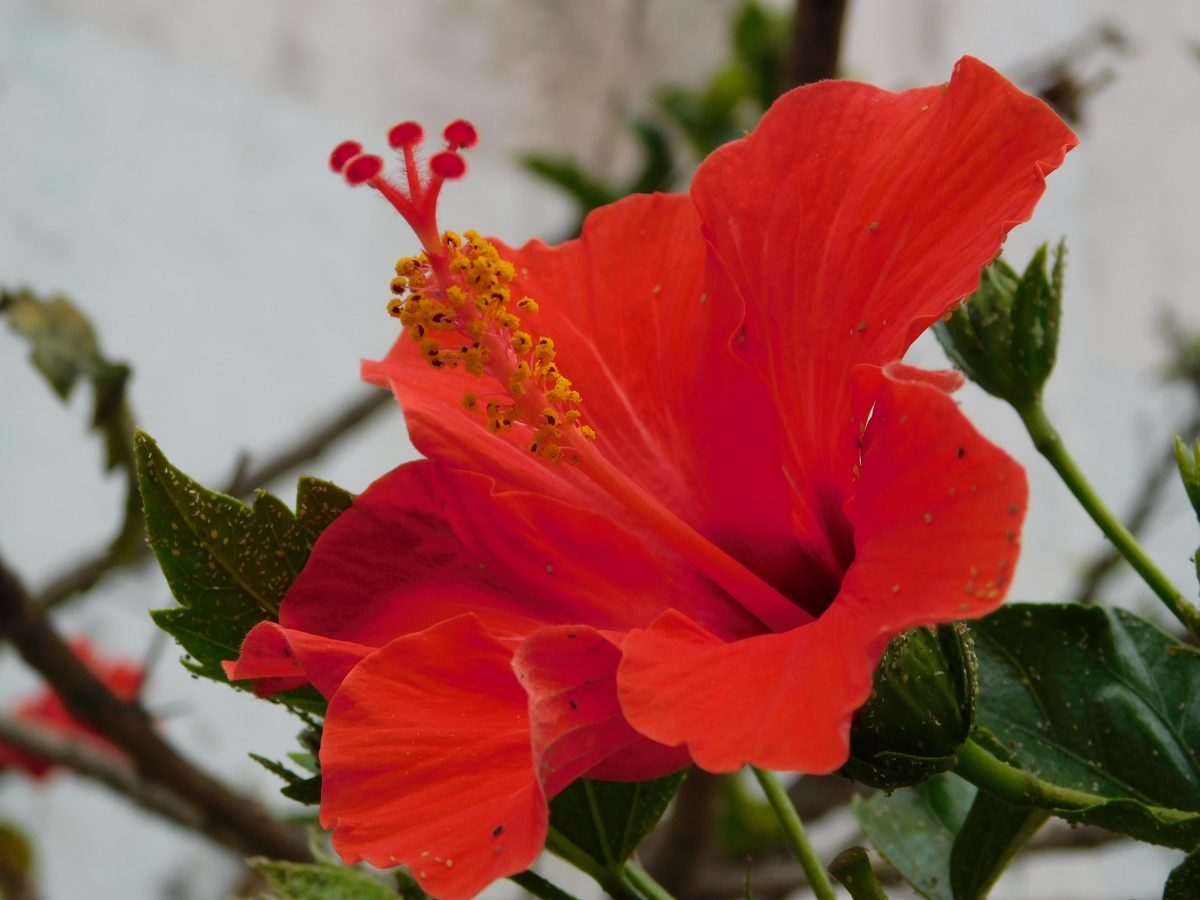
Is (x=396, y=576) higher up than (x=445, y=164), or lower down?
lower down

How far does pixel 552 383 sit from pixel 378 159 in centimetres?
11

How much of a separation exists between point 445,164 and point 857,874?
0.30 m

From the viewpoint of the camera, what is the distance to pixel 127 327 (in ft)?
7.83

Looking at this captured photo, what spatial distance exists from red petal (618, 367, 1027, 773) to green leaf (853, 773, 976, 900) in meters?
0.22

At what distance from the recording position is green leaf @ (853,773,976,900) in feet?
1.69

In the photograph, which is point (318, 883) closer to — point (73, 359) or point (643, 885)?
point (643, 885)

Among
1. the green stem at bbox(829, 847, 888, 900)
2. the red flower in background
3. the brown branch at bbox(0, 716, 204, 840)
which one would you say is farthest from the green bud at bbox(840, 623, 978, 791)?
the red flower in background

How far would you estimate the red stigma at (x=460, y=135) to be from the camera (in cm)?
46

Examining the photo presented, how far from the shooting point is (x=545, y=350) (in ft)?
1.51

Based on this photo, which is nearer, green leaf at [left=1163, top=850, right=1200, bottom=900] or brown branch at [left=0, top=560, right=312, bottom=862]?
green leaf at [left=1163, top=850, right=1200, bottom=900]

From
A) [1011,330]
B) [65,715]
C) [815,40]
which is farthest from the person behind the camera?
[65,715]

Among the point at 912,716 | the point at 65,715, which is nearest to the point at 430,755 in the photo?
the point at 912,716

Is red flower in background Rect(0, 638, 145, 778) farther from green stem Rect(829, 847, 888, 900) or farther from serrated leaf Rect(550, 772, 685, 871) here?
green stem Rect(829, 847, 888, 900)

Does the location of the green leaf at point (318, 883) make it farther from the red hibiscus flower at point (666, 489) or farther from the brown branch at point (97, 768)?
the brown branch at point (97, 768)
